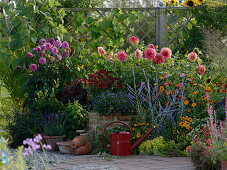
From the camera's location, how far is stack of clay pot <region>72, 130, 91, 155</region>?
18.0 ft

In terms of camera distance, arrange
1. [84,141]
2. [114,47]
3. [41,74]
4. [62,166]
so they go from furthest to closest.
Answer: [114,47]
[41,74]
[84,141]
[62,166]

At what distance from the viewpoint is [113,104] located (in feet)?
18.6

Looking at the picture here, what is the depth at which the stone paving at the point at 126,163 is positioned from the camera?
4.41m

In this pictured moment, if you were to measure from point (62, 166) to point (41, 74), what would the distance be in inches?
90.4

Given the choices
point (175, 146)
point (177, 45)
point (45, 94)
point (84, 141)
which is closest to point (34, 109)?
point (45, 94)

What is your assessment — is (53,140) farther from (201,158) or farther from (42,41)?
(201,158)

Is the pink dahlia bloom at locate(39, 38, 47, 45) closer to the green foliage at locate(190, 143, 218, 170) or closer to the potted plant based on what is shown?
the potted plant

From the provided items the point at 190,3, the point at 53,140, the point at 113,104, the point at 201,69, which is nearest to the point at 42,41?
the point at 53,140

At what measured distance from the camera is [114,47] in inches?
299

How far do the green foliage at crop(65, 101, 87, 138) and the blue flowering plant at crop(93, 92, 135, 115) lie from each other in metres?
0.34

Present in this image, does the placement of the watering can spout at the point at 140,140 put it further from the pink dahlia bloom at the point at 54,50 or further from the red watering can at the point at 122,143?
the pink dahlia bloom at the point at 54,50

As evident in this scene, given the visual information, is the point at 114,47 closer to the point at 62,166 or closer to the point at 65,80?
the point at 65,80

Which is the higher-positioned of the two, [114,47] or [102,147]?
[114,47]

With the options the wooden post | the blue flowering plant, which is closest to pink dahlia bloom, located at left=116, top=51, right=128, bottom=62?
the blue flowering plant
